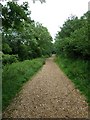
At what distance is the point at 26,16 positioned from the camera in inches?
564

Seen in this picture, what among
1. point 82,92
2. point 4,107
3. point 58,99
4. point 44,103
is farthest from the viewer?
point 82,92

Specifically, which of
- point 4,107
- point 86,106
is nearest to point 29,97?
point 4,107

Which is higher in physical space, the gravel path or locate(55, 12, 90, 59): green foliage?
locate(55, 12, 90, 59): green foliage

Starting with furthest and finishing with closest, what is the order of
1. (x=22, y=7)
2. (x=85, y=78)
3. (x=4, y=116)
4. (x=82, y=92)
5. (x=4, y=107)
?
(x=85, y=78)
(x=22, y=7)
(x=82, y=92)
(x=4, y=107)
(x=4, y=116)

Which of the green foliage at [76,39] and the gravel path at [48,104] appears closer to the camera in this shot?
the gravel path at [48,104]

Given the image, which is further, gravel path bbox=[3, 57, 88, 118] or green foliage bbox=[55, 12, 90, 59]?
green foliage bbox=[55, 12, 90, 59]

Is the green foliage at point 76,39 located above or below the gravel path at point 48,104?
above

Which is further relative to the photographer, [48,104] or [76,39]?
[76,39]

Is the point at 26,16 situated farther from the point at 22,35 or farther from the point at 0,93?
the point at 22,35

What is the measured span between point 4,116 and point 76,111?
2544 millimetres

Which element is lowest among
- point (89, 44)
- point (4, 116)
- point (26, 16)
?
point (4, 116)

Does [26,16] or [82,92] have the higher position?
[26,16]

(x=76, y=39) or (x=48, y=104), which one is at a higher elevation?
(x=76, y=39)

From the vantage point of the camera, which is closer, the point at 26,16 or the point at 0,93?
the point at 0,93
